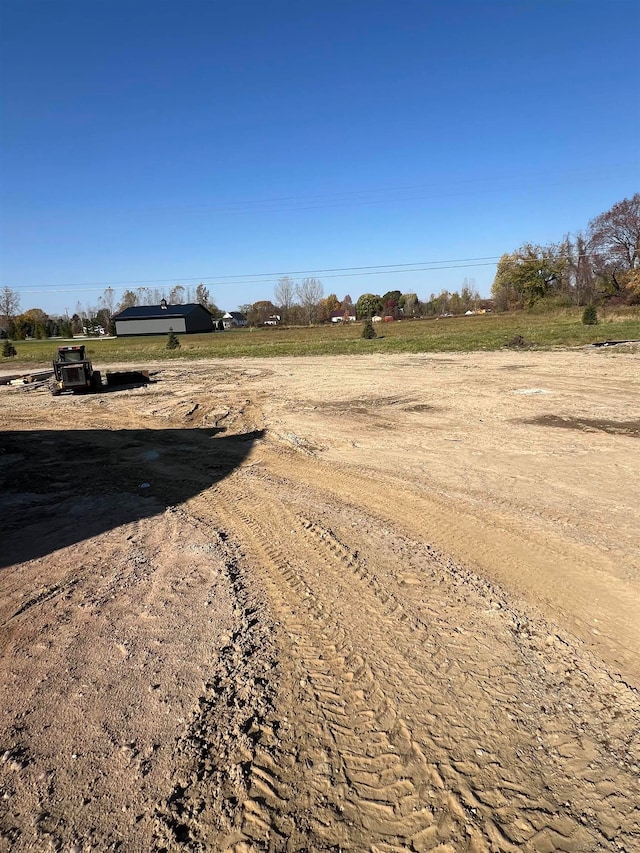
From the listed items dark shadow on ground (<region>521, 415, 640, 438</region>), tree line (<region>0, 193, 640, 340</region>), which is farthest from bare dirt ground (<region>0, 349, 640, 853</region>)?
tree line (<region>0, 193, 640, 340</region>)

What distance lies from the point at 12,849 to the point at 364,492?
198 inches

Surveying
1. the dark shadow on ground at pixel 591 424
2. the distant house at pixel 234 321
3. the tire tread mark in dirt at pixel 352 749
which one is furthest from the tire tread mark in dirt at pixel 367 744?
the distant house at pixel 234 321

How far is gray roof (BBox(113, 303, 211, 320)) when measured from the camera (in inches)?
3691

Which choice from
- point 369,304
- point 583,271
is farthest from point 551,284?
point 369,304

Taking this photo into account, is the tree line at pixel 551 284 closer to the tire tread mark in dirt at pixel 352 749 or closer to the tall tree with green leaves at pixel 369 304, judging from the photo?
the tall tree with green leaves at pixel 369 304

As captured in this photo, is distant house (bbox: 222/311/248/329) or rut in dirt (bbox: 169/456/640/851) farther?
distant house (bbox: 222/311/248/329)

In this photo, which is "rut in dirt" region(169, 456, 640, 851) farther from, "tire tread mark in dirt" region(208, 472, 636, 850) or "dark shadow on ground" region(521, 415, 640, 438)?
"dark shadow on ground" region(521, 415, 640, 438)

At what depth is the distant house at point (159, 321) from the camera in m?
Result: 92.1

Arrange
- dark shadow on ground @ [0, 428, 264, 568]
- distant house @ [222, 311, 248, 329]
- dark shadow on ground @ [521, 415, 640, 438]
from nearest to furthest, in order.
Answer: dark shadow on ground @ [0, 428, 264, 568] → dark shadow on ground @ [521, 415, 640, 438] → distant house @ [222, 311, 248, 329]

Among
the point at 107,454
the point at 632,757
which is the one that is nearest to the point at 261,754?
the point at 632,757

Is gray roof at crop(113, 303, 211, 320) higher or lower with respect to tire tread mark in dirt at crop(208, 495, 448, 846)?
higher

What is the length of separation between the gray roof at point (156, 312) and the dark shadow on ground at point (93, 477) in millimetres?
87311

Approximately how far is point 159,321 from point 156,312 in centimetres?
440

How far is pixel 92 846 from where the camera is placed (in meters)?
2.29
